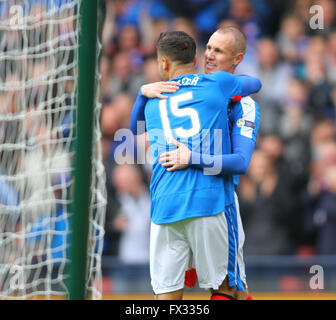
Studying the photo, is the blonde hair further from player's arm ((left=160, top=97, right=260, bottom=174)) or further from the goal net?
→ the goal net

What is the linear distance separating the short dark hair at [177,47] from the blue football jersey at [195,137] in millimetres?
100

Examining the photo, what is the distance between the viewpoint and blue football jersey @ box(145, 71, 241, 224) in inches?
114

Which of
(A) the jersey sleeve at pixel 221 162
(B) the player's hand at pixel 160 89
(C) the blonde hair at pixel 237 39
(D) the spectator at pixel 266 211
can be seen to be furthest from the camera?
(D) the spectator at pixel 266 211

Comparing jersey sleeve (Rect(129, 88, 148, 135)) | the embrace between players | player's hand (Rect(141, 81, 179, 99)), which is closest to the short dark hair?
the embrace between players

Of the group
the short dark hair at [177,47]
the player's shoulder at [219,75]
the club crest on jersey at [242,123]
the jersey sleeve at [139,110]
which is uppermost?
the short dark hair at [177,47]

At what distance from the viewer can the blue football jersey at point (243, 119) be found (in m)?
3.03

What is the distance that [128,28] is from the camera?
22.9 feet

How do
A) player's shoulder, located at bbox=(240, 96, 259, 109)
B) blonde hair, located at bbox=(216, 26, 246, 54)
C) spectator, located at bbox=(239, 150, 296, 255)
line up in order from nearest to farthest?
player's shoulder, located at bbox=(240, 96, 259, 109)
blonde hair, located at bbox=(216, 26, 246, 54)
spectator, located at bbox=(239, 150, 296, 255)

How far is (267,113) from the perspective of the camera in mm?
6191

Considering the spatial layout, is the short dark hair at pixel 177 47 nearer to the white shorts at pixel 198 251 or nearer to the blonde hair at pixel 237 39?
the blonde hair at pixel 237 39

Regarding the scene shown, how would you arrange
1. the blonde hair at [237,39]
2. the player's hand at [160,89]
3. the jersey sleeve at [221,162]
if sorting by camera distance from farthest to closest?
1. the blonde hair at [237,39]
2. the player's hand at [160,89]
3. the jersey sleeve at [221,162]

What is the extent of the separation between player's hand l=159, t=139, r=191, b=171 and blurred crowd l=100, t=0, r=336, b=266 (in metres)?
2.47

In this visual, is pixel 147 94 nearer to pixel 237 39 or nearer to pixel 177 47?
pixel 177 47

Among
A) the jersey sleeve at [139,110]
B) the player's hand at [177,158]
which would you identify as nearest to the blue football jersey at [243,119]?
the player's hand at [177,158]
